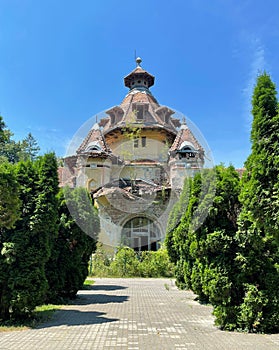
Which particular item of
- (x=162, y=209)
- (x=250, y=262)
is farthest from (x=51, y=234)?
(x=162, y=209)

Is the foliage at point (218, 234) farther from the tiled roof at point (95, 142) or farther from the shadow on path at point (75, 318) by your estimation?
the tiled roof at point (95, 142)

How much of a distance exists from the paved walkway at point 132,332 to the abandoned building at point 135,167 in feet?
44.7

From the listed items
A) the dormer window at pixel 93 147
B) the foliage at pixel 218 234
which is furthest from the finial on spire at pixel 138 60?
Answer: the foliage at pixel 218 234

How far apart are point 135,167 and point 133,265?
10075 millimetres

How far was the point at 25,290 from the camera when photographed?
302 inches

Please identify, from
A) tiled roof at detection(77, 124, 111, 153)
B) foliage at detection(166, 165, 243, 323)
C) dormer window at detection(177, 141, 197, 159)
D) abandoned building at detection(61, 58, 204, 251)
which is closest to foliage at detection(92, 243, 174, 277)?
abandoned building at detection(61, 58, 204, 251)

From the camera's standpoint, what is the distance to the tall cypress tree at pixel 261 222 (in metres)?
5.57

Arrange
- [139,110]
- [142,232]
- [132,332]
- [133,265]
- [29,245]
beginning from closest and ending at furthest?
[132,332] → [29,245] → [133,265] → [142,232] → [139,110]

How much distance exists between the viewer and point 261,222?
5.71 metres

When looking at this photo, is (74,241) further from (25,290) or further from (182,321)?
(182,321)

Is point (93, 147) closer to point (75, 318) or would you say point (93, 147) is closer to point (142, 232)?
point (142, 232)

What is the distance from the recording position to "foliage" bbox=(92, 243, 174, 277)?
2125 centimetres

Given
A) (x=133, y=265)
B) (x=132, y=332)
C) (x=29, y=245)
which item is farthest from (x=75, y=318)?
(x=133, y=265)

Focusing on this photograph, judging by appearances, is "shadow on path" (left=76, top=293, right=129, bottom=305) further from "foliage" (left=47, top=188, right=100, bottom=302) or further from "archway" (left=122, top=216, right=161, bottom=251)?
"archway" (left=122, top=216, right=161, bottom=251)
